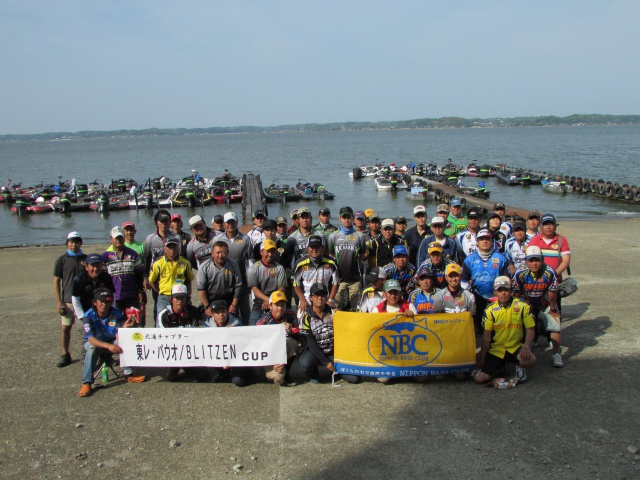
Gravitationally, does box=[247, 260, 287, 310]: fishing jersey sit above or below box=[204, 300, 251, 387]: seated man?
above

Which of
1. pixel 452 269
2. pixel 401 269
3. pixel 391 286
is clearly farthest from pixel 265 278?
pixel 452 269

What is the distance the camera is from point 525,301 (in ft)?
23.8

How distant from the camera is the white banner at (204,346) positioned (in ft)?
23.5

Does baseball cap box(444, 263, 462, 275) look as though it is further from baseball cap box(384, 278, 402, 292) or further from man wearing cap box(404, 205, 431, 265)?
man wearing cap box(404, 205, 431, 265)

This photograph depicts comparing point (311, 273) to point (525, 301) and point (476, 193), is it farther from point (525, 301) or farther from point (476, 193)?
point (476, 193)

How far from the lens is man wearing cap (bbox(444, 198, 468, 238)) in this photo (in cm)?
1049

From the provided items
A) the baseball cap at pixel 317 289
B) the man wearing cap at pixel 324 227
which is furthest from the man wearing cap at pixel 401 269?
the man wearing cap at pixel 324 227

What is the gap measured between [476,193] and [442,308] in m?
34.1

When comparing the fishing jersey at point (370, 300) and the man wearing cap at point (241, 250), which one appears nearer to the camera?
the fishing jersey at point (370, 300)

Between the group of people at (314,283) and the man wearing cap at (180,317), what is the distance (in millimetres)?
14

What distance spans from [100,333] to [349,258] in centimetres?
379

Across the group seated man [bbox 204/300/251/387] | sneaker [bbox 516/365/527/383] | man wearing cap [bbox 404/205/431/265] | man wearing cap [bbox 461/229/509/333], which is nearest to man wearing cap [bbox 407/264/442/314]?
man wearing cap [bbox 461/229/509/333]

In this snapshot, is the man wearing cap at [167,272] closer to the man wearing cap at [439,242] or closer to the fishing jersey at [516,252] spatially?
the man wearing cap at [439,242]

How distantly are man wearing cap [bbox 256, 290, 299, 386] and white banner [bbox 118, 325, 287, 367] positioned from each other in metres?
0.13
